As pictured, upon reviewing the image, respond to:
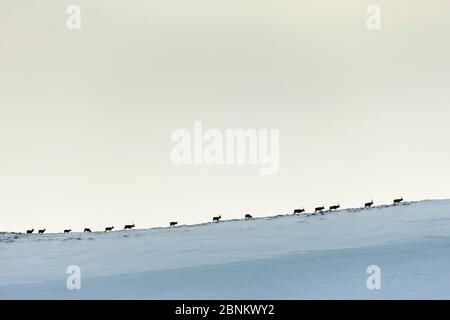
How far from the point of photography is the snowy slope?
16.8 meters

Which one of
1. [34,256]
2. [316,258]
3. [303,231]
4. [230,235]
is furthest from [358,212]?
[34,256]

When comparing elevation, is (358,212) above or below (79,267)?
above

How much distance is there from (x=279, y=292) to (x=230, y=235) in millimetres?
11807

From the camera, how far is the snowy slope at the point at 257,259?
16750mm

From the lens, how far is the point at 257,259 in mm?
21656
